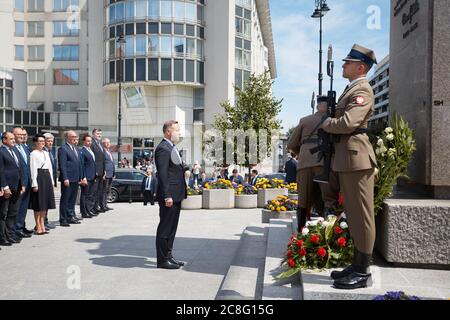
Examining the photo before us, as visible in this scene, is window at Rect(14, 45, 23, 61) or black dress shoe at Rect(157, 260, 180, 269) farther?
window at Rect(14, 45, 23, 61)

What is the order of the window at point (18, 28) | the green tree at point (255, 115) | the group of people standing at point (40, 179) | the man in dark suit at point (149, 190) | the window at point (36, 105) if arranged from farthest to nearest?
the window at point (18, 28)
the window at point (36, 105)
the green tree at point (255, 115)
the man in dark suit at point (149, 190)
the group of people standing at point (40, 179)

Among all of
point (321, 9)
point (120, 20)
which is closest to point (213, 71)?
point (120, 20)

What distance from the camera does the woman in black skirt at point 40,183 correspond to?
8781 mm

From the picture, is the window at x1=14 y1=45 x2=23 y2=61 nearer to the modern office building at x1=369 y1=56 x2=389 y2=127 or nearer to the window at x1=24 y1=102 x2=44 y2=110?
the window at x1=24 y1=102 x2=44 y2=110

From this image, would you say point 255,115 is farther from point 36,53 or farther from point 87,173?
point 36,53

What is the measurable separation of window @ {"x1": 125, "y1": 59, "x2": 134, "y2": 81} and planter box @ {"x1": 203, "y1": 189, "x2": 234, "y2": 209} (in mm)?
27345

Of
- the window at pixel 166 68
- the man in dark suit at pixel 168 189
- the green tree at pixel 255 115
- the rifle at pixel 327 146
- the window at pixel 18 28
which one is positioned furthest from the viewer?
the window at pixel 18 28

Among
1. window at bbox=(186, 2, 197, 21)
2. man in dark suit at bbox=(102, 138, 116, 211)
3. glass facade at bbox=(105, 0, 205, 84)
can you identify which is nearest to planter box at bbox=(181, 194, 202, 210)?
man in dark suit at bbox=(102, 138, 116, 211)

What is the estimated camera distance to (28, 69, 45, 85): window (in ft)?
169

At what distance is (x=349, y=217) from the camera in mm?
3992

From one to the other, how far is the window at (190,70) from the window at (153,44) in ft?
9.66

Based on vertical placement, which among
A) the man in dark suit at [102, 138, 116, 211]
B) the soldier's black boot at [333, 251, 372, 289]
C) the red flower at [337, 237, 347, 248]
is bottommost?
the soldier's black boot at [333, 251, 372, 289]

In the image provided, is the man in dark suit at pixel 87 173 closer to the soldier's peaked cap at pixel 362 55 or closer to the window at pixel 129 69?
the soldier's peaked cap at pixel 362 55

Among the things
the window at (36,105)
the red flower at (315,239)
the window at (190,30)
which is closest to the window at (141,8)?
the window at (190,30)
